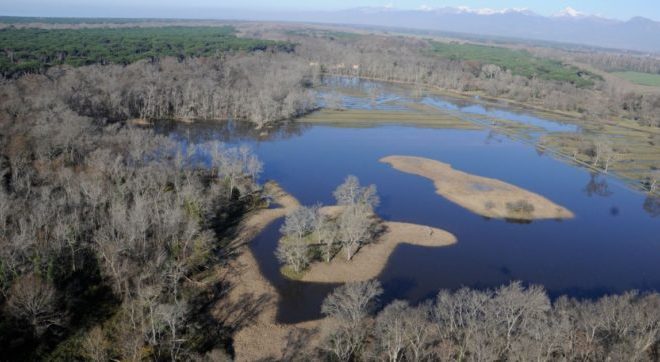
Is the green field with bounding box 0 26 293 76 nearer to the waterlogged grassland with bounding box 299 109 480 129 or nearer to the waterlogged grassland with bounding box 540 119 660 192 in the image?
the waterlogged grassland with bounding box 299 109 480 129

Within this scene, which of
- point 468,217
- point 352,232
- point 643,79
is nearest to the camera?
point 352,232

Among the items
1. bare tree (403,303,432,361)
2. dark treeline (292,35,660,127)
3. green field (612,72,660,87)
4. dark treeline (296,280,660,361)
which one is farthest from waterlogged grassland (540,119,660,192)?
green field (612,72,660,87)

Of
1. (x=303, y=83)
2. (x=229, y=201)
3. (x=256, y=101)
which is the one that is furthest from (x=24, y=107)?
Result: (x=303, y=83)

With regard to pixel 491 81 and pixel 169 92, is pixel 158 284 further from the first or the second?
pixel 491 81

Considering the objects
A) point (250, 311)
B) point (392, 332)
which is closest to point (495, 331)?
point (392, 332)

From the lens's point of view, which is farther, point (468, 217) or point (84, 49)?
point (84, 49)

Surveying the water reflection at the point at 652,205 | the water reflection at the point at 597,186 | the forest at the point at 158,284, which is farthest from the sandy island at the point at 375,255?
the water reflection at the point at 652,205

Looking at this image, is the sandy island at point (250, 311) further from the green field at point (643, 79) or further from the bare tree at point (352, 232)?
the green field at point (643, 79)
